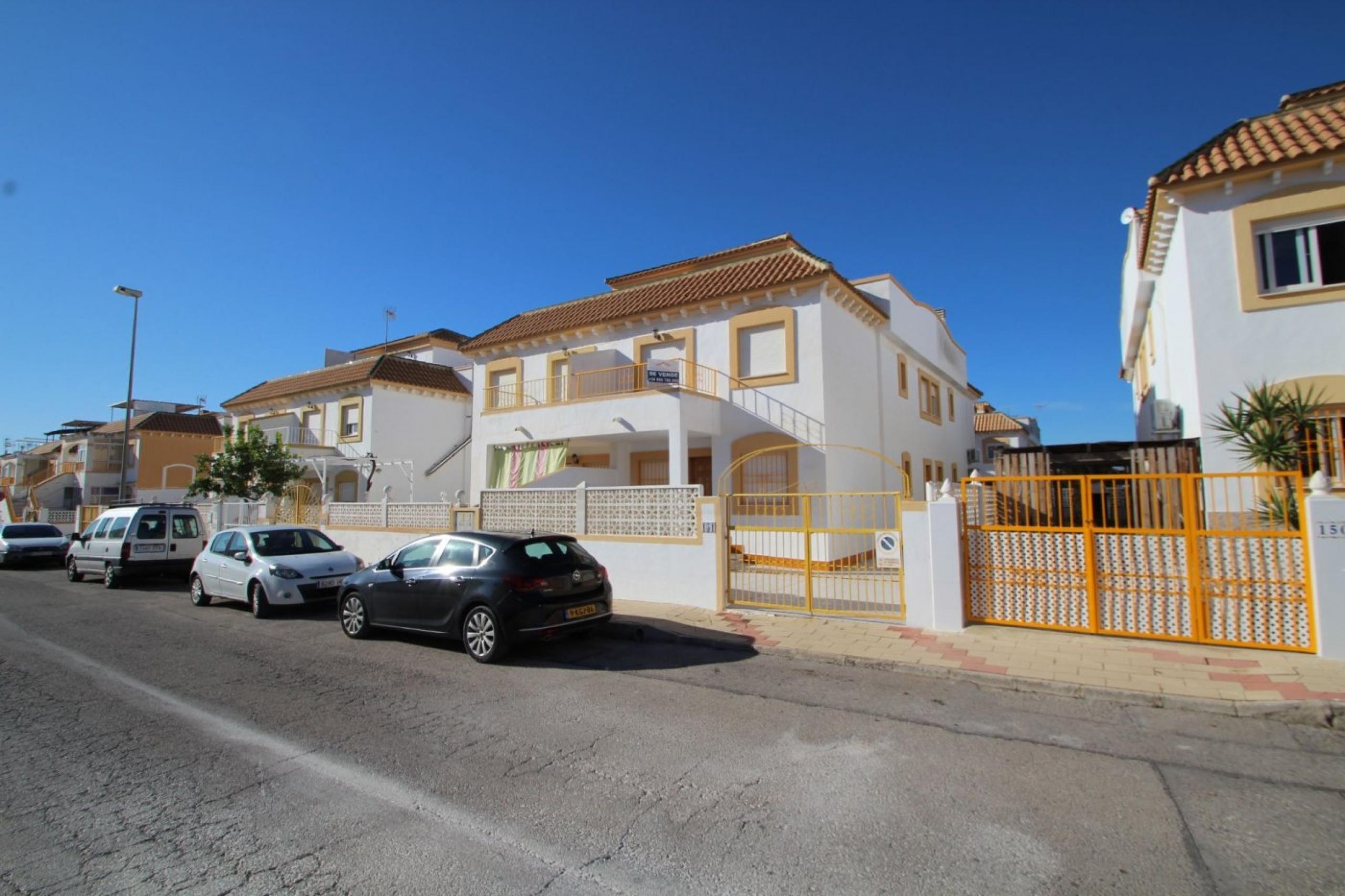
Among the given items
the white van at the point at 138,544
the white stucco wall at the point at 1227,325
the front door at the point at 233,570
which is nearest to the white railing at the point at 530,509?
the front door at the point at 233,570

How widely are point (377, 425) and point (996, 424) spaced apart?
1385 inches

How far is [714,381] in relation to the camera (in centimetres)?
1680

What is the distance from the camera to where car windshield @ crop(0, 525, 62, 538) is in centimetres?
2016

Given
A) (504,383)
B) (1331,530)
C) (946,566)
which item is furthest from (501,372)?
(1331,530)

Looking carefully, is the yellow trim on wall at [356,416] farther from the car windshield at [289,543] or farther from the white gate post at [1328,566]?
the white gate post at [1328,566]

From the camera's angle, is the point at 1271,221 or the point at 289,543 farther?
the point at 289,543

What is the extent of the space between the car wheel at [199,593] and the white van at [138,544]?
136 inches

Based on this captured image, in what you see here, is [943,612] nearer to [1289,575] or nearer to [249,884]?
[1289,575]

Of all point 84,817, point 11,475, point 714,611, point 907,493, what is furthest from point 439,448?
point 11,475

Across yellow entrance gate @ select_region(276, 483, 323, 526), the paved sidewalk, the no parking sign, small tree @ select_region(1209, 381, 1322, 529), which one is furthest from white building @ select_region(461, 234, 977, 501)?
small tree @ select_region(1209, 381, 1322, 529)

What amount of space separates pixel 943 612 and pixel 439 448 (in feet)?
79.7

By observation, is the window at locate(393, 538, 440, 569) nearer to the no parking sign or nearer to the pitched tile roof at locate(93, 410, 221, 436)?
the no parking sign

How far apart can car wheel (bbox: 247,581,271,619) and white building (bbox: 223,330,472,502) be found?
13.5 meters

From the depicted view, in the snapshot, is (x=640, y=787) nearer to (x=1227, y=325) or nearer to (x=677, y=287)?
(x=1227, y=325)
